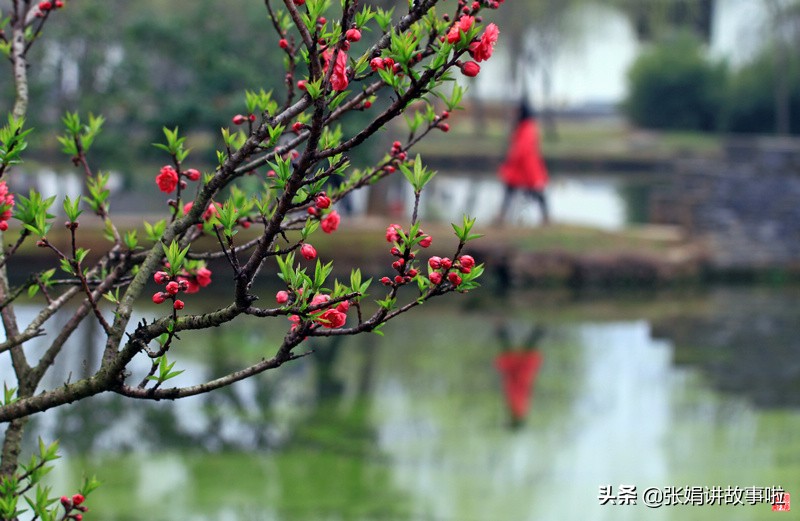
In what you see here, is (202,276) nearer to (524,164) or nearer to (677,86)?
(524,164)

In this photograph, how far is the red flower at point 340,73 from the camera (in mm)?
2107

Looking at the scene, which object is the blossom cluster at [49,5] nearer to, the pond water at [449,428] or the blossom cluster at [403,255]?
the blossom cluster at [403,255]

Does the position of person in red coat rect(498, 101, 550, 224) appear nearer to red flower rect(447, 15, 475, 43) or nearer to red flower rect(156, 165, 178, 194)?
red flower rect(156, 165, 178, 194)

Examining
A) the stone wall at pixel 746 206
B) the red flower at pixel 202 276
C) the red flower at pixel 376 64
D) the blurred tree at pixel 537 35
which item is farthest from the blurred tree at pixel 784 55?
the red flower at pixel 376 64

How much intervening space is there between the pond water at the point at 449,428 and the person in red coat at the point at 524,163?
10.6 ft

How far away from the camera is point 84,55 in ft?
42.1

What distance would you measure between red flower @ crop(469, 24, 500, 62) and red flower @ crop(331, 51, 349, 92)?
24cm

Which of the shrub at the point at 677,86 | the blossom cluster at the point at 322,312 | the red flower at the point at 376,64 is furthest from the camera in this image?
the shrub at the point at 677,86

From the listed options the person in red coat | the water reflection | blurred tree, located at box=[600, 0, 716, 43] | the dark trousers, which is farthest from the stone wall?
blurred tree, located at box=[600, 0, 716, 43]

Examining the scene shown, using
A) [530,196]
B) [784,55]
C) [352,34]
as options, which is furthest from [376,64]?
[784,55]

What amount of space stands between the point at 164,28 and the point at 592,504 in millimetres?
8770

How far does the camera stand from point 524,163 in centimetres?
1331

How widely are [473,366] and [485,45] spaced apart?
22.4 ft

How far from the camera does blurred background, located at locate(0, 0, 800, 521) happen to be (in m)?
5.99
